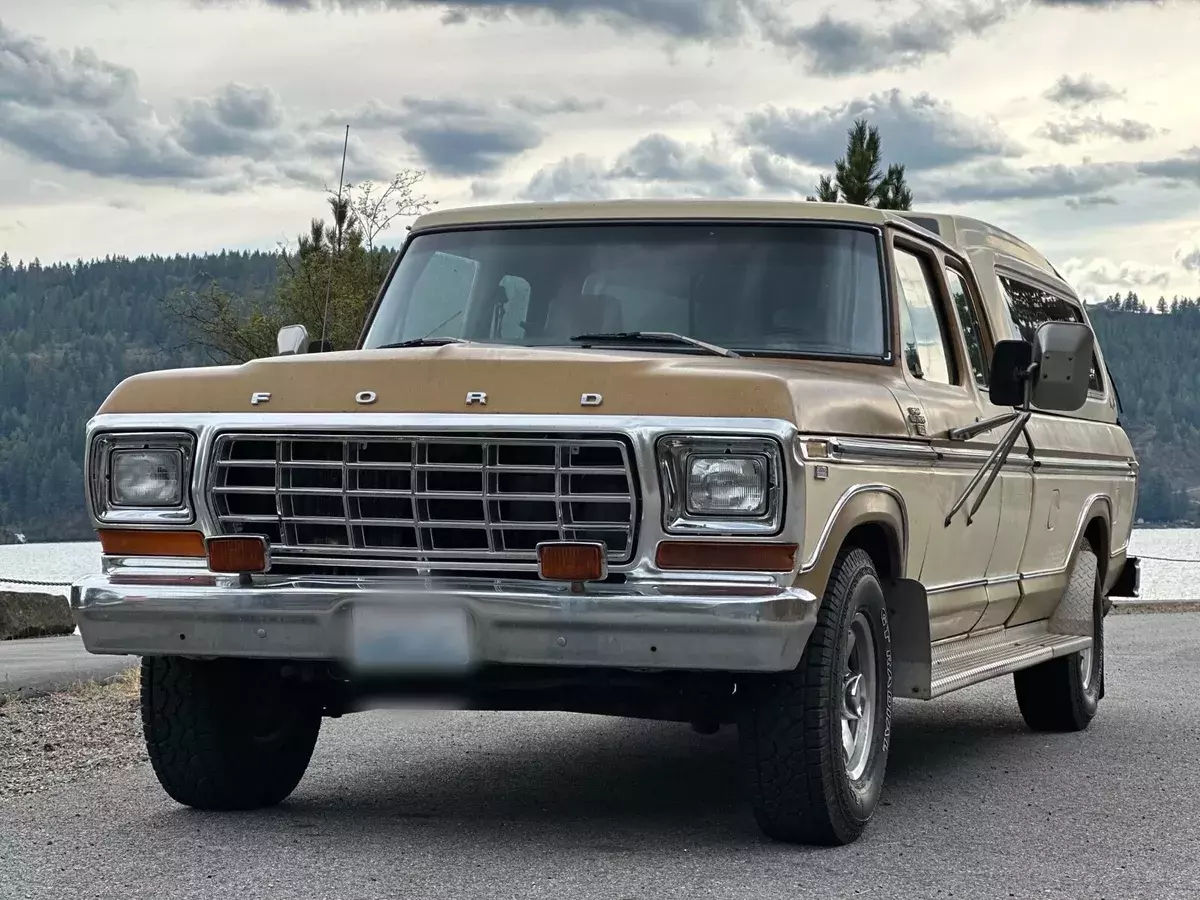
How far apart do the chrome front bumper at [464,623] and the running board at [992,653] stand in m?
1.52

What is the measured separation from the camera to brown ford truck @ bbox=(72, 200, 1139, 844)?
5047 millimetres

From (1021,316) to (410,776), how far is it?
3.61 metres

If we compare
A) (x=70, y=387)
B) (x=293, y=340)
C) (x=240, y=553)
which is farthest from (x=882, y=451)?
(x=70, y=387)

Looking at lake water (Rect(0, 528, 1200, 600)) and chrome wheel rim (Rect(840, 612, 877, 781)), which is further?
lake water (Rect(0, 528, 1200, 600))

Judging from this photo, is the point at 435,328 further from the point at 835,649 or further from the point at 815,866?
the point at 815,866

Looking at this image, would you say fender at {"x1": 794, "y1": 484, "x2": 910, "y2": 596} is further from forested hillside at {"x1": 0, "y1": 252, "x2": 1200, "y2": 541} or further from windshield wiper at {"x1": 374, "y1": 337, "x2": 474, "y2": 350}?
forested hillside at {"x1": 0, "y1": 252, "x2": 1200, "y2": 541}

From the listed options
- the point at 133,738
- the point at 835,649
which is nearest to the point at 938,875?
the point at 835,649

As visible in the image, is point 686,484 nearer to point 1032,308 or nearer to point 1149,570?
point 1032,308

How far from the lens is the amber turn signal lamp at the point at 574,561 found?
504 centimetres

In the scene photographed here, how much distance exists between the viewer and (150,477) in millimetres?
5582

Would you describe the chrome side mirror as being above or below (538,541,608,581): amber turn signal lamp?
above

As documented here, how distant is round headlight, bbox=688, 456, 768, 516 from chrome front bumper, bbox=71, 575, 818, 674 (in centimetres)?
22

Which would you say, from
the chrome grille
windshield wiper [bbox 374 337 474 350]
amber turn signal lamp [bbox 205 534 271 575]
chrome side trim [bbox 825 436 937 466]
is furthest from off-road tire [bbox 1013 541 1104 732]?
amber turn signal lamp [bbox 205 534 271 575]

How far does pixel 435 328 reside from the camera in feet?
21.8
